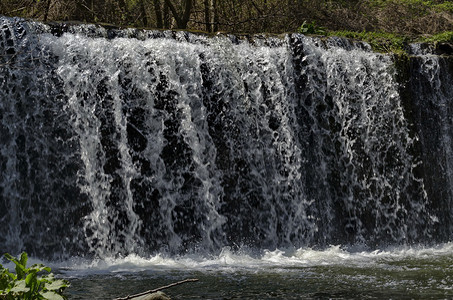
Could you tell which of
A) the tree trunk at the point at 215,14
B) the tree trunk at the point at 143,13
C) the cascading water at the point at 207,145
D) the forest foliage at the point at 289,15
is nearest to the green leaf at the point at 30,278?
the cascading water at the point at 207,145

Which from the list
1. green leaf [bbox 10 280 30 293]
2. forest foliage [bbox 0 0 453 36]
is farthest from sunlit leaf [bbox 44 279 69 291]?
forest foliage [bbox 0 0 453 36]

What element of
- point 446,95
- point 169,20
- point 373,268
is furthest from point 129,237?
point 169,20

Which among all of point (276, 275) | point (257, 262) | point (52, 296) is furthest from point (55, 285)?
point (257, 262)

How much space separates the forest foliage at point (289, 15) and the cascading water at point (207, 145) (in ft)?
13.8

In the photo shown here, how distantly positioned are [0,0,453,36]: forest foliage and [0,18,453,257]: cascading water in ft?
13.8

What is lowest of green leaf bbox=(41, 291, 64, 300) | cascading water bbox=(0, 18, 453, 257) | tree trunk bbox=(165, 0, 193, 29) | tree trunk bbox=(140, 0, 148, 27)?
green leaf bbox=(41, 291, 64, 300)

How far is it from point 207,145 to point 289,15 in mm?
6987

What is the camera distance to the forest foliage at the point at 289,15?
614 inches

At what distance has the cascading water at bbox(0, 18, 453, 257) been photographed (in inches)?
362

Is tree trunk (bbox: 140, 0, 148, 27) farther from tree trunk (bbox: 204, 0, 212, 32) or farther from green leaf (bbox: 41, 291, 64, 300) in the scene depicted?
green leaf (bbox: 41, 291, 64, 300)

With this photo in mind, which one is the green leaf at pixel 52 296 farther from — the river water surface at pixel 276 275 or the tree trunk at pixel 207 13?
the tree trunk at pixel 207 13

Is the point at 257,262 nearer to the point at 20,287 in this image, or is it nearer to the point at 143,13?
the point at 20,287

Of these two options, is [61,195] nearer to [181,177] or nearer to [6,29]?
[181,177]

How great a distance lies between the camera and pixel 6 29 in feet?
31.1
